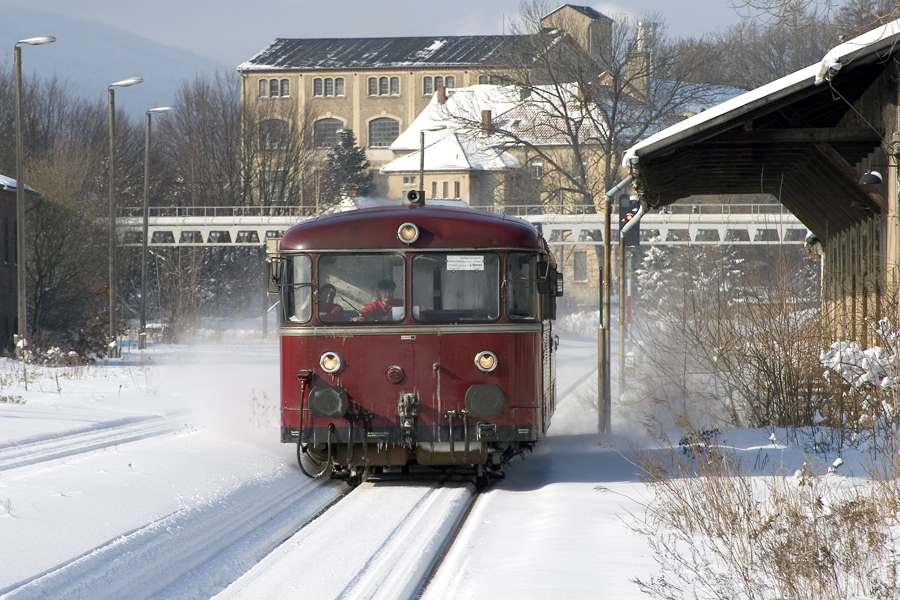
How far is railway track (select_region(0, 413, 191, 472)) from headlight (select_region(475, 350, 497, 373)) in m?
5.25

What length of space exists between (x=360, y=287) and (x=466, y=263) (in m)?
1.15

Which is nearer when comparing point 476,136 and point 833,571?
point 833,571

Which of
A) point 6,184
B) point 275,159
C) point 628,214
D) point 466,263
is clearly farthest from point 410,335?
point 275,159

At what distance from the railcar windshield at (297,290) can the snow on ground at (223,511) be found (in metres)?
1.77

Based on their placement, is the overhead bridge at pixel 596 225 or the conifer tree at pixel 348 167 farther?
the conifer tree at pixel 348 167

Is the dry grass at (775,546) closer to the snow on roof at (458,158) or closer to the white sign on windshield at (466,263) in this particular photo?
the white sign on windshield at (466,263)

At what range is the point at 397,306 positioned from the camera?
1160cm

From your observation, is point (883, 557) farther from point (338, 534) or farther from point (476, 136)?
point (476, 136)

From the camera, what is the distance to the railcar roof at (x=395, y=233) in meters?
11.6

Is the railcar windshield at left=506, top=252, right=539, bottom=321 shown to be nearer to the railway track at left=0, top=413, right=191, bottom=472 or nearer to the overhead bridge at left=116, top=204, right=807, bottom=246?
the railway track at left=0, top=413, right=191, bottom=472

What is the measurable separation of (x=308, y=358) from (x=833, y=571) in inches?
254

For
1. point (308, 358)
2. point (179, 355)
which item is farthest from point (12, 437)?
point (179, 355)

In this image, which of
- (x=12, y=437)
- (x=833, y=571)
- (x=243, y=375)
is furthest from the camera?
(x=243, y=375)

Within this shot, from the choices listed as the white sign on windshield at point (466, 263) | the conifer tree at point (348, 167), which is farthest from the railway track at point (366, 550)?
the conifer tree at point (348, 167)
